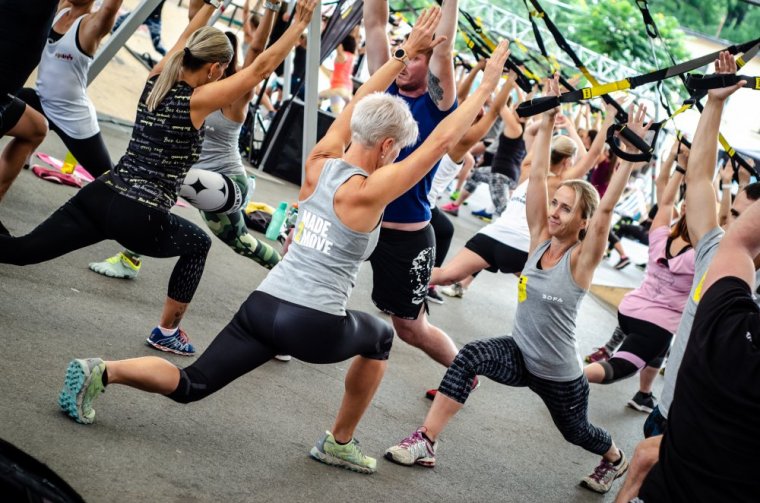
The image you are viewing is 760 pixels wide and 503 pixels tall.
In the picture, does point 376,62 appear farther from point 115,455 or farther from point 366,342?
point 115,455

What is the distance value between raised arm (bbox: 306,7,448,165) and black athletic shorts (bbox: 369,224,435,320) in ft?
3.39

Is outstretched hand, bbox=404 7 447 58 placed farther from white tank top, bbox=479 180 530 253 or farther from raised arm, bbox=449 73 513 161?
white tank top, bbox=479 180 530 253

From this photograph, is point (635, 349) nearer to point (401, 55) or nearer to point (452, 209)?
point (401, 55)

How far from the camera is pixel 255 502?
3.46 metres

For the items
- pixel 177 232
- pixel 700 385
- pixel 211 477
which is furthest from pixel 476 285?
pixel 700 385

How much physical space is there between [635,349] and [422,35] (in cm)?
300

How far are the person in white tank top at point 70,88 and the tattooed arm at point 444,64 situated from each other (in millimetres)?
2584

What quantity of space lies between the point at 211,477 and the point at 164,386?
1.54 ft

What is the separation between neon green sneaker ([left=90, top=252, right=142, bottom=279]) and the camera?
568cm

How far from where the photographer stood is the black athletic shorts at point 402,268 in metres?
4.75

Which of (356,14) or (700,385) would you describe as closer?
(700,385)

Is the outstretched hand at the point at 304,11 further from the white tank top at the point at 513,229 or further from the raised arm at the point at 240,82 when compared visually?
the white tank top at the point at 513,229

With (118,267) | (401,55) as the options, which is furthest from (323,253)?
(118,267)

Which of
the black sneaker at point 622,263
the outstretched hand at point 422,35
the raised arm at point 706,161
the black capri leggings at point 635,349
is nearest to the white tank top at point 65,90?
the outstretched hand at point 422,35
